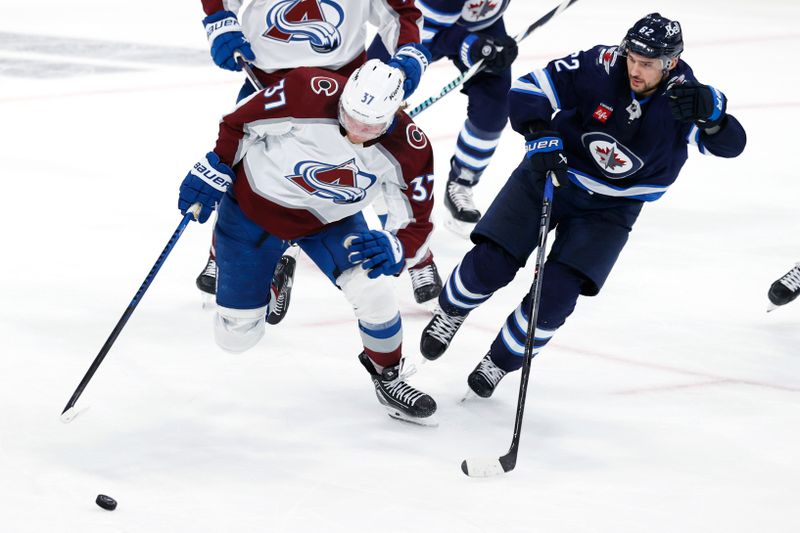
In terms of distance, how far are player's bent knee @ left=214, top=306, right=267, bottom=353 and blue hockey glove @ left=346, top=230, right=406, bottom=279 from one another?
1.39ft

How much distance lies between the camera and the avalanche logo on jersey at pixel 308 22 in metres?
3.37

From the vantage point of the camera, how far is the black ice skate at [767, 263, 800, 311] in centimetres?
368

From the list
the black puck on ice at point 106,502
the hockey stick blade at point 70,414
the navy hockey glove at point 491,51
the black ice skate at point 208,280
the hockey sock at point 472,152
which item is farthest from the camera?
the hockey sock at point 472,152

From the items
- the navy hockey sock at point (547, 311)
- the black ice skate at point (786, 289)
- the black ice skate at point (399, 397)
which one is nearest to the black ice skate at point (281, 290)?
the black ice skate at point (399, 397)

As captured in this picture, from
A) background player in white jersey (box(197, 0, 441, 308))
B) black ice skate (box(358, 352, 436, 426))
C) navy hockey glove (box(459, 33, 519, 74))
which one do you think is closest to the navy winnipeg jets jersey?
background player in white jersey (box(197, 0, 441, 308))

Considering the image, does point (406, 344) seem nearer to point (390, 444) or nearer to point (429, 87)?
point (390, 444)

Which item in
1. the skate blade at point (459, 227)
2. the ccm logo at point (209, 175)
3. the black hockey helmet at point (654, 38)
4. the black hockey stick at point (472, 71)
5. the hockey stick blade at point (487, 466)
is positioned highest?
the black hockey helmet at point (654, 38)

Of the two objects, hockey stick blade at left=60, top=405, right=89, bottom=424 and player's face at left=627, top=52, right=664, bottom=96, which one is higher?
player's face at left=627, top=52, right=664, bottom=96

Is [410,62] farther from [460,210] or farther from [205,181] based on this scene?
[460,210]

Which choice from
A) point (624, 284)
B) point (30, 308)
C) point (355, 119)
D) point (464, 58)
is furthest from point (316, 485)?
point (464, 58)

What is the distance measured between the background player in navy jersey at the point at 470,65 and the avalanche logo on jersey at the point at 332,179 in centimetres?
143

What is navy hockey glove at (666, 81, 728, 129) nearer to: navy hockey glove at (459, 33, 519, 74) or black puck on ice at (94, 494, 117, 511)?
navy hockey glove at (459, 33, 519, 74)

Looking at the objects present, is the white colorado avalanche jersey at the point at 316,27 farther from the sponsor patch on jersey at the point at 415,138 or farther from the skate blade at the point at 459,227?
the skate blade at the point at 459,227

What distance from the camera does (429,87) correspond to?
21.2 feet
